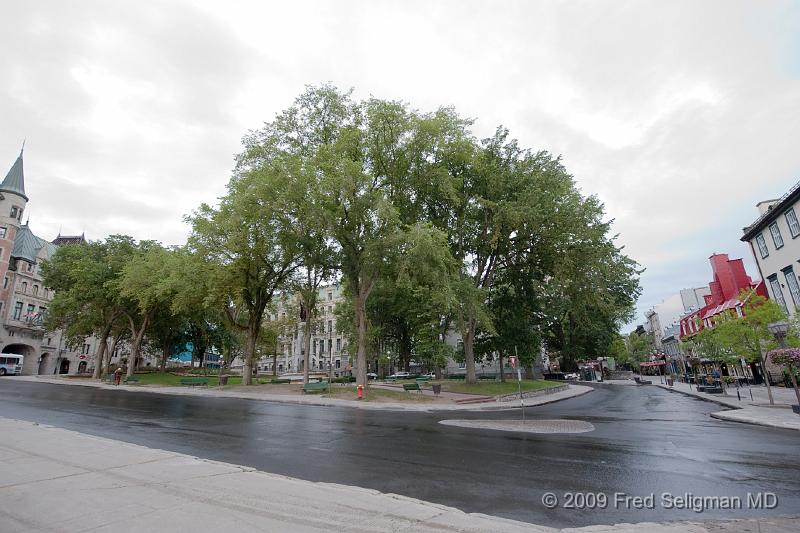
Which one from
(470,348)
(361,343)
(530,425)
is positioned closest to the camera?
(530,425)

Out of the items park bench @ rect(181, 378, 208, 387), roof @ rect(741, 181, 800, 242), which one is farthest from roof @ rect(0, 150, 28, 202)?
roof @ rect(741, 181, 800, 242)

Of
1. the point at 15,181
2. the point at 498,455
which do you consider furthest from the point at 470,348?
the point at 15,181

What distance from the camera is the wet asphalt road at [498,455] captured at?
6590mm

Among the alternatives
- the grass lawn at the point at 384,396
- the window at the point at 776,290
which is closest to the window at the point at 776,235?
the window at the point at 776,290

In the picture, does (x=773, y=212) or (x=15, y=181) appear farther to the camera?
(x=15, y=181)

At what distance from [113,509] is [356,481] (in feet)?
11.9

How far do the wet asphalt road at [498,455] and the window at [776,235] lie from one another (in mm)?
20668

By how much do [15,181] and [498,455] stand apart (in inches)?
3454

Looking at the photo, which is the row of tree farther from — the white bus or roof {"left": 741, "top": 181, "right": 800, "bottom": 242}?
the white bus

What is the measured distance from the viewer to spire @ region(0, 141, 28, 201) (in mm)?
64588

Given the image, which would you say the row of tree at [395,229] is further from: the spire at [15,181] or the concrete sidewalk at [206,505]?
the spire at [15,181]

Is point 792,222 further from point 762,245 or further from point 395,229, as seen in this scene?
point 395,229

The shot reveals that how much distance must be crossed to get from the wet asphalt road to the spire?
6862 cm

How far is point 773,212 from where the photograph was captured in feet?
95.4
